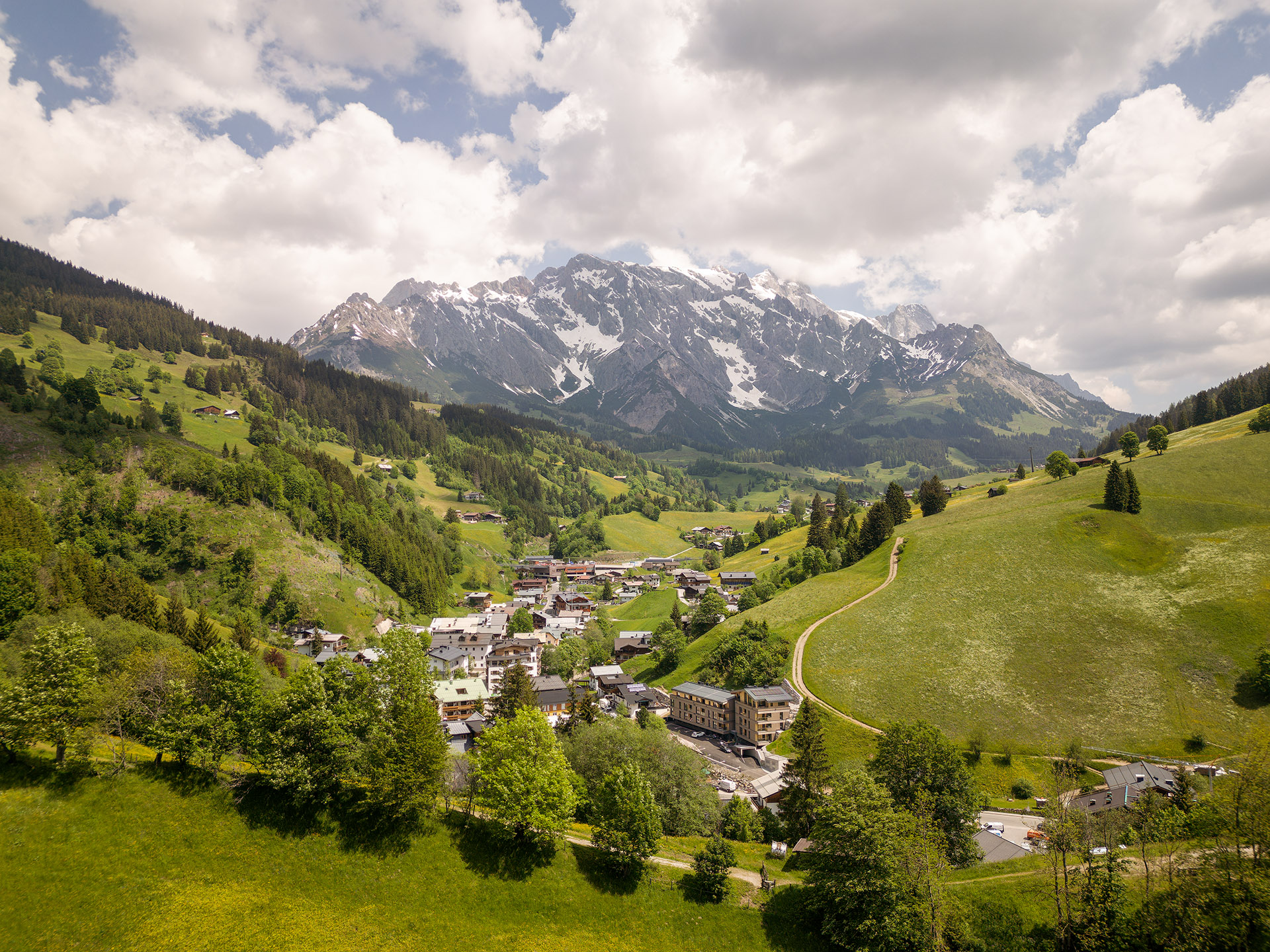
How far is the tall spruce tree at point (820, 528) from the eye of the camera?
5974 inches

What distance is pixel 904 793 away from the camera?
173 ft

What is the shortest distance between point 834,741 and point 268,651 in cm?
8520

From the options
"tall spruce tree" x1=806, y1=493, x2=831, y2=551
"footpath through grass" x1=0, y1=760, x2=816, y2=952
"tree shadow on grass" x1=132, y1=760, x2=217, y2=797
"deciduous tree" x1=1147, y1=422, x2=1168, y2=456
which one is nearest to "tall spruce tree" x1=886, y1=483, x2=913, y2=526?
"tall spruce tree" x1=806, y1=493, x2=831, y2=551

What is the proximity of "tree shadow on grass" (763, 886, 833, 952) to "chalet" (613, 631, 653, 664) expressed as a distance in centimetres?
8480

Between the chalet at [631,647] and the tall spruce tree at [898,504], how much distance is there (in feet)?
214

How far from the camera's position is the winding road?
260 feet

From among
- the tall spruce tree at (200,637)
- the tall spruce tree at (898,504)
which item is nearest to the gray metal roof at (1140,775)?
the tall spruce tree at (898,504)

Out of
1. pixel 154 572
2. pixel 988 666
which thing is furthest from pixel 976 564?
pixel 154 572

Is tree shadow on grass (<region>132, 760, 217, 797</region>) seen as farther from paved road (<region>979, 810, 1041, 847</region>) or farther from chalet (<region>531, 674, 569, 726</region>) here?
paved road (<region>979, 810, 1041, 847</region>)

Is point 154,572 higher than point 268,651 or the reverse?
higher

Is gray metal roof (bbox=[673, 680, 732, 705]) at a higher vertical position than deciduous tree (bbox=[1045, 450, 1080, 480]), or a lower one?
lower

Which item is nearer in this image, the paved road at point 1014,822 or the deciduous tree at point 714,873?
the deciduous tree at point 714,873

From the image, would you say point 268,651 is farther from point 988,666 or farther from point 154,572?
point 988,666

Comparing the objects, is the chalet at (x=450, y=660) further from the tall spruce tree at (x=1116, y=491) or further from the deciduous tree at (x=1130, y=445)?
the deciduous tree at (x=1130, y=445)
